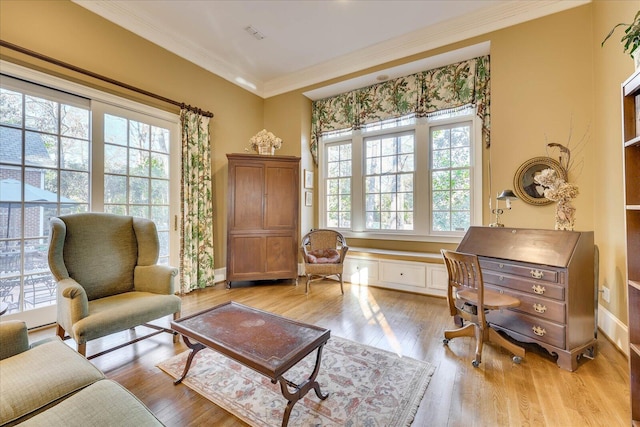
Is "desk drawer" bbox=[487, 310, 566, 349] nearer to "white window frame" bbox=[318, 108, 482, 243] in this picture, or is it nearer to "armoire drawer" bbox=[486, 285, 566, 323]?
"armoire drawer" bbox=[486, 285, 566, 323]

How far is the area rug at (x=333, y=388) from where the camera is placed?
149cm

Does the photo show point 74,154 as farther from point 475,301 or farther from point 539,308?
point 539,308

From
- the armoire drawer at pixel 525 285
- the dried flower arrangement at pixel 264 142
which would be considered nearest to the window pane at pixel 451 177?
the armoire drawer at pixel 525 285

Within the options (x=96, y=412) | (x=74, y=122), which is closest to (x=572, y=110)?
(x=96, y=412)

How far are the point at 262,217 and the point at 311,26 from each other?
2.68m

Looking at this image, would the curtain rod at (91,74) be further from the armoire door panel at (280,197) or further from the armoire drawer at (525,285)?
the armoire drawer at (525,285)

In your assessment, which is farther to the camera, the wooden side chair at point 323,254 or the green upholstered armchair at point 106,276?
the wooden side chair at point 323,254

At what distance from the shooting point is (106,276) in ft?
7.52

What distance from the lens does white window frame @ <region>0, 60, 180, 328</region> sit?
2.44m

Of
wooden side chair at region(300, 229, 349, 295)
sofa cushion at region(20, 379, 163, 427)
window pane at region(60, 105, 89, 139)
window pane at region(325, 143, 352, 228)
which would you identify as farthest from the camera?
window pane at region(325, 143, 352, 228)

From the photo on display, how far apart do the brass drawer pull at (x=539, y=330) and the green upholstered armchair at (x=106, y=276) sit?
2.93 meters

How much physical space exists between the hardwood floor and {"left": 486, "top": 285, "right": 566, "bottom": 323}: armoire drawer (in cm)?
36

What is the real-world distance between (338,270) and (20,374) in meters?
3.12

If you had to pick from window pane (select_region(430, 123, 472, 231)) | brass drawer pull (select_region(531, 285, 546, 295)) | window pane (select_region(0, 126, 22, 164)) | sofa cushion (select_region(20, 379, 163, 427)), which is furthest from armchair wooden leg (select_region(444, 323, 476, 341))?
window pane (select_region(0, 126, 22, 164))
